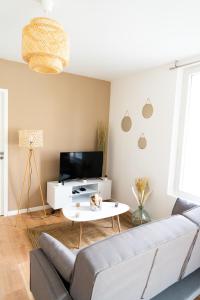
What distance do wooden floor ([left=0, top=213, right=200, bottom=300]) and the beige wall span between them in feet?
1.37

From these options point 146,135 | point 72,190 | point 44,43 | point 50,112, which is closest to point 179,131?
point 146,135

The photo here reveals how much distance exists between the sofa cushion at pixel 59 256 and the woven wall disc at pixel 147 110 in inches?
97.6

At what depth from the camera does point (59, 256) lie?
1.35 metres

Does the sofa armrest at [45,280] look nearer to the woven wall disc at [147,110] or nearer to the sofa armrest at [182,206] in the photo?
the sofa armrest at [182,206]

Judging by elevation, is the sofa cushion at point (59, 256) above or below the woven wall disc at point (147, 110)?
below

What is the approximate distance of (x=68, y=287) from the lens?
4.04ft

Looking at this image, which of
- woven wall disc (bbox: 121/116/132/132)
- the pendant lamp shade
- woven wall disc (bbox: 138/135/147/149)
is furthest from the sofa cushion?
woven wall disc (bbox: 121/116/132/132)

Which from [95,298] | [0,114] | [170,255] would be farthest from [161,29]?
[0,114]

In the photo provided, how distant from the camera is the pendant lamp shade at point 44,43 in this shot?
1.34 m

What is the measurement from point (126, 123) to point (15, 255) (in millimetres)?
2644

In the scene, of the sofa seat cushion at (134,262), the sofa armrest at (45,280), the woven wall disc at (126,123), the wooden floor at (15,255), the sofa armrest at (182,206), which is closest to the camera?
the sofa seat cushion at (134,262)

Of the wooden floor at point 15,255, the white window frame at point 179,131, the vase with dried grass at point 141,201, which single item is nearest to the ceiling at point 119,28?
the white window frame at point 179,131

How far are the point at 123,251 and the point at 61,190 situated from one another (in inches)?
95.9

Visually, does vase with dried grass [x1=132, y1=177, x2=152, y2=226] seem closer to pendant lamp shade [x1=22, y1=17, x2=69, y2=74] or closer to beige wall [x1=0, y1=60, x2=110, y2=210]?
beige wall [x1=0, y1=60, x2=110, y2=210]
